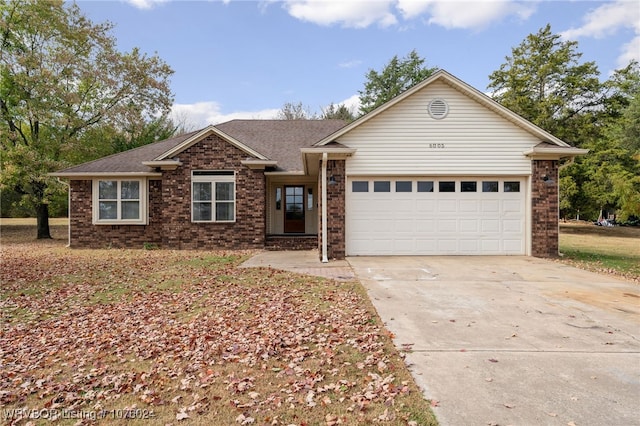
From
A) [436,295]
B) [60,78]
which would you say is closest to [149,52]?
[60,78]

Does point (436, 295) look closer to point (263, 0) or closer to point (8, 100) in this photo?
point (263, 0)

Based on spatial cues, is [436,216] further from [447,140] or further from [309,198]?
[309,198]

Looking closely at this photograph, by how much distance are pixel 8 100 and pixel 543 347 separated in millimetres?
23935

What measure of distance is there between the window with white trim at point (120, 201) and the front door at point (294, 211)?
5.68 m

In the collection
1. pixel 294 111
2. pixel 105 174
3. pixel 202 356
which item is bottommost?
→ pixel 202 356

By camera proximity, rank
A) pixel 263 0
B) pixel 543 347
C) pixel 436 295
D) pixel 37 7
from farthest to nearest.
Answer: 1. pixel 37 7
2. pixel 263 0
3. pixel 436 295
4. pixel 543 347

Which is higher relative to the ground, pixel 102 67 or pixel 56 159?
pixel 102 67

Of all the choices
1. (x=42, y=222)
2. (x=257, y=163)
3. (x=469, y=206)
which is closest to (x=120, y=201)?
(x=257, y=163)

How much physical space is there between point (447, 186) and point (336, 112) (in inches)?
1183

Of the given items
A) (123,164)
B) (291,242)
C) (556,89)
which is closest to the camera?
(291,242)

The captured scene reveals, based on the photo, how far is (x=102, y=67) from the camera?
21.4m

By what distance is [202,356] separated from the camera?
158 inches

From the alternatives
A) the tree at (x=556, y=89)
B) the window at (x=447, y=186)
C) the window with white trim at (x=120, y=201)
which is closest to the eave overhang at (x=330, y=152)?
the window at (x=447, y=186)

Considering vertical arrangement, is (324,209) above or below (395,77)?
below
